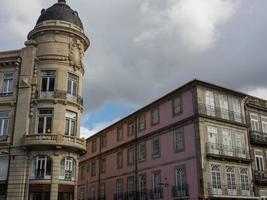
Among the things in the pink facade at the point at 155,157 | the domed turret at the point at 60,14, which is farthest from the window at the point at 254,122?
the domed turret at the point at 60,14

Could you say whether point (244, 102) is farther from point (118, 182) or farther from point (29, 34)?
point (29, 34)

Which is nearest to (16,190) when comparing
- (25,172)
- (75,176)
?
(25,172)

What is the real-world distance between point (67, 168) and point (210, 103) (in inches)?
554

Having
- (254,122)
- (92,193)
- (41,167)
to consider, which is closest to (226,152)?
(254,122)

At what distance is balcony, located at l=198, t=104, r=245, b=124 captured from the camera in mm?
33000

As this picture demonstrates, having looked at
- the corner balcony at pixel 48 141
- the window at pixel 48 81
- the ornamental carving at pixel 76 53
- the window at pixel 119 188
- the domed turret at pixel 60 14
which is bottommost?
the window at pixel 119 188

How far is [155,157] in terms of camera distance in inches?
1471

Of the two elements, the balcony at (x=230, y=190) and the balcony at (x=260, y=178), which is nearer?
the balcony at (x=230, y=190)

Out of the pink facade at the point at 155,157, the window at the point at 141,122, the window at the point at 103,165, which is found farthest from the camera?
the window at the point at 103,165

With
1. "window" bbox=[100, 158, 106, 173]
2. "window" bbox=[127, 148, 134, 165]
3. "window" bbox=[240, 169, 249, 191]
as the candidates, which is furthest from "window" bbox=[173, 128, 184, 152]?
"window" bbox=[100, 158, 106, 173]

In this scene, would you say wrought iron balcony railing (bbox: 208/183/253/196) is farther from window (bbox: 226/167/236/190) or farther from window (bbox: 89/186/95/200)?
window (bbox: 89/186/95/200)

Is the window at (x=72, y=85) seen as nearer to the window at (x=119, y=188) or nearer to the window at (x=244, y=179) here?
the window at (x=119, y=188)

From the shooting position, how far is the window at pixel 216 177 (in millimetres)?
31188

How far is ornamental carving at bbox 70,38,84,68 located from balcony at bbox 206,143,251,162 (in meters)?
13.3
